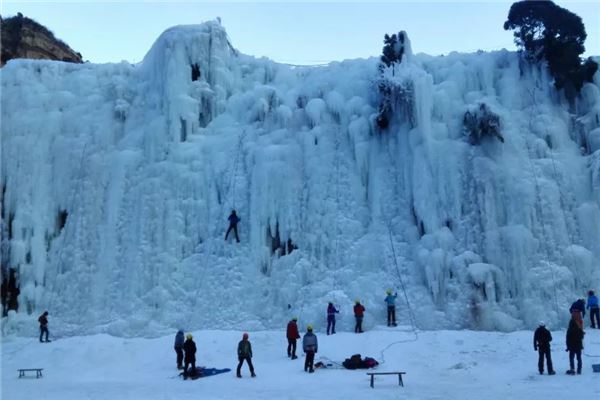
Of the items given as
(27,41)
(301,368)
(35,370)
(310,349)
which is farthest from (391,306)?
(27,41)

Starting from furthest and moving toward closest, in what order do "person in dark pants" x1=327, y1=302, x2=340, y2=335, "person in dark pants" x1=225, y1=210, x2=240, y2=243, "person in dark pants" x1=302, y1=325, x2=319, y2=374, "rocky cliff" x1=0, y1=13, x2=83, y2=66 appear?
"rocky cliff" x1=0, y1=13, x2=83, y2=66 < "person in dark pants" x1=225, y1=210, x2=240, y2=243 < "person in dark pants" x1=327, y1=302, x2=340, y2=335 < "person in dark pants" x1=302, y1=325, x2=319, y2=374

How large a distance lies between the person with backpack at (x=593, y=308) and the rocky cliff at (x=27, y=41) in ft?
82.0

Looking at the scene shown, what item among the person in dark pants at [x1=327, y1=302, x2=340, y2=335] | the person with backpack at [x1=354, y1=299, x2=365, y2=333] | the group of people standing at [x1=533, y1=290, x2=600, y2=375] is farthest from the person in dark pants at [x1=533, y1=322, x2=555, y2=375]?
the person in dark pants at [x1=327, y1=302, x2=340, y2=335]

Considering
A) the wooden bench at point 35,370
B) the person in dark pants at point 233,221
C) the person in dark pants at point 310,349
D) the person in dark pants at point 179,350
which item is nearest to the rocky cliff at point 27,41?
the person in dark pants at point 233,221

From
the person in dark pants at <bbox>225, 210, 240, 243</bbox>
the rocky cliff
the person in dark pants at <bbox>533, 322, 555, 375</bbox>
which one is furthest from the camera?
the rocky cliff

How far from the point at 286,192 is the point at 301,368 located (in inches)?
303

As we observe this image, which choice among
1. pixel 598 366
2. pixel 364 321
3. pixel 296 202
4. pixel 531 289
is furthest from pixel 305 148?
pixel 598 366

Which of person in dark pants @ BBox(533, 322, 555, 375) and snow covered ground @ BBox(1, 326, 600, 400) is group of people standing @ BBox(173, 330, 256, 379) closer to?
snow covered ground @ BBox(1, 326, 600, 400)

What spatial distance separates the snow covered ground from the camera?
13.7 m

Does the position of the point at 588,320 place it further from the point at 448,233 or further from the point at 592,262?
the point at 448,233

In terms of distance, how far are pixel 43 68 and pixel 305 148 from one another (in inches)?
425

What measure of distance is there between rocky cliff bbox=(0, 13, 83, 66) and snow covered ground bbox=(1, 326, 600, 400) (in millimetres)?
14559

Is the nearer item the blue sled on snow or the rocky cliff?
the blue sled on snow

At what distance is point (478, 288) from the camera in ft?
66.3
